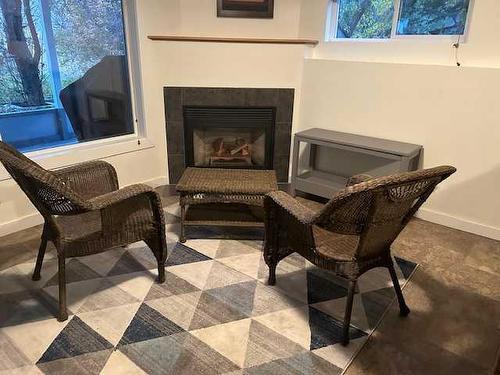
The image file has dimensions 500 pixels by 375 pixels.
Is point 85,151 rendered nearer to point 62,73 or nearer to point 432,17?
point 62,73

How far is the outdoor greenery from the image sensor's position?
2498 millimetres

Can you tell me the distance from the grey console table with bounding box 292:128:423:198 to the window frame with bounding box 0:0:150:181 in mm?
1364

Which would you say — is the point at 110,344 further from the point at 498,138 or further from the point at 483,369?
the point at 498,138

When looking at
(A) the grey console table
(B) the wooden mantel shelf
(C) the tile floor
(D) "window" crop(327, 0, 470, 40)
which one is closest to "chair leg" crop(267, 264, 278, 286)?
(C) the tile floor

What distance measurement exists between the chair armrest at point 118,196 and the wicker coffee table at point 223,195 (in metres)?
0.54

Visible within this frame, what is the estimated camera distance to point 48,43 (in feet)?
8.80

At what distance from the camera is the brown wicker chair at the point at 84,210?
5.11ft

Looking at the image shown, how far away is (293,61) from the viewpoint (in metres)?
3.18

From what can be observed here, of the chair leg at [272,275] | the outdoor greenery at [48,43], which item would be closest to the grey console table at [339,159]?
the chair leg at [272,275]

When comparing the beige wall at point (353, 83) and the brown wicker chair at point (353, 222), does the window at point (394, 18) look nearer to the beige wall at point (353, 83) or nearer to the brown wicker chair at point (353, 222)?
the beige wall at point (353, 83)

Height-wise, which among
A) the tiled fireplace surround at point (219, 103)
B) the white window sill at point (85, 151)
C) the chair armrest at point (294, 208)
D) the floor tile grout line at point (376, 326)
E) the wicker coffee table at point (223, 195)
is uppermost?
the tiled fireplace surround at point (219, 103)

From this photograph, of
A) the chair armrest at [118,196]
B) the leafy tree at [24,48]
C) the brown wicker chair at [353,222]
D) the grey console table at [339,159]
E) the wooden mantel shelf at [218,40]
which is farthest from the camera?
the wooden mantel shelf at [218,40]

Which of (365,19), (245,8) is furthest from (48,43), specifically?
A: (365,19)

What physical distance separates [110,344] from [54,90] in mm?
2036
